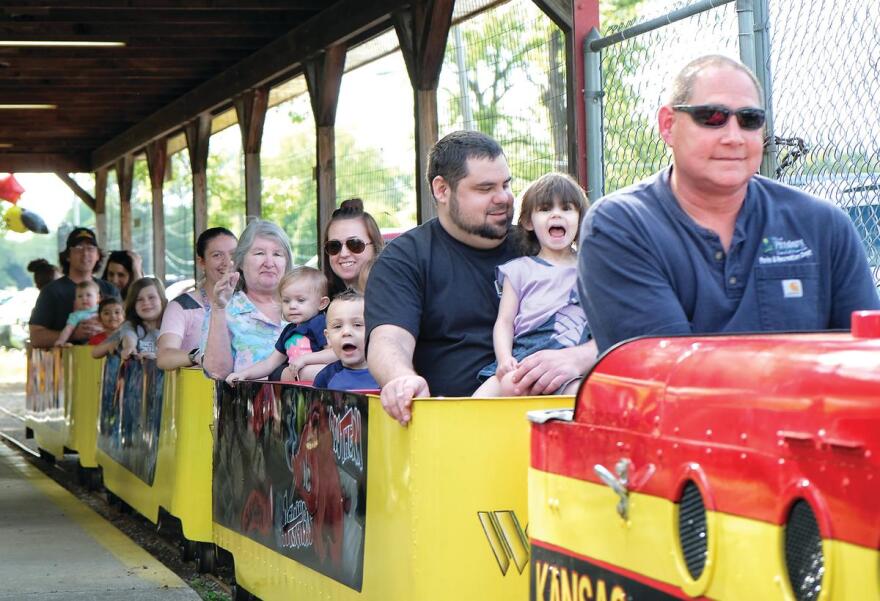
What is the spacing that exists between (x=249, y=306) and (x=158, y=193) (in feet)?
48.9

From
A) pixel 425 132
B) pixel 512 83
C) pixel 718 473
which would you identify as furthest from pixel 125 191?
pixel 718 473

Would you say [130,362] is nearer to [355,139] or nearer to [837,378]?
[355,139]

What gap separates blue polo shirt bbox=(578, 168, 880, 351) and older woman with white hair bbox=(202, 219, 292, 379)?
145 inches

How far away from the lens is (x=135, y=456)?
891 centimetres

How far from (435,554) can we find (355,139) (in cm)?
1075

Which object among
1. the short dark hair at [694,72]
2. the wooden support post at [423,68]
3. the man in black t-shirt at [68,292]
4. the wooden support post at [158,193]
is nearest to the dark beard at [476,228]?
the short dark hair at [694,72]

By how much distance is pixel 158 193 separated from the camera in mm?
21438

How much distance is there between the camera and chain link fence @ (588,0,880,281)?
5.05 meters

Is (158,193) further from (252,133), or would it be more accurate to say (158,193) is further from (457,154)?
(457,154)

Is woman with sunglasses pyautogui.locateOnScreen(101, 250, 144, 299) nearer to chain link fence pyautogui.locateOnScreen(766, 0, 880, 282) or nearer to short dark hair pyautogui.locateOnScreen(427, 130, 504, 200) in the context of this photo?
chain link fence pyautogui.locateOnScreen(766, 0, 880, 282)

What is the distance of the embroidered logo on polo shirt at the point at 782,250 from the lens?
322cm

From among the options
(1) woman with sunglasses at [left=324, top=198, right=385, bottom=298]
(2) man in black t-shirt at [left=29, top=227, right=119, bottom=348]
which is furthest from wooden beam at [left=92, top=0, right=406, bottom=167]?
(1) woman with sunglasses at [left=324, top=198, right=385, bottom=298]

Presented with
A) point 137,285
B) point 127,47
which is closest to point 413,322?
point 137,285

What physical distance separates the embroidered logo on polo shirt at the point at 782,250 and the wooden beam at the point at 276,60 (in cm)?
749
